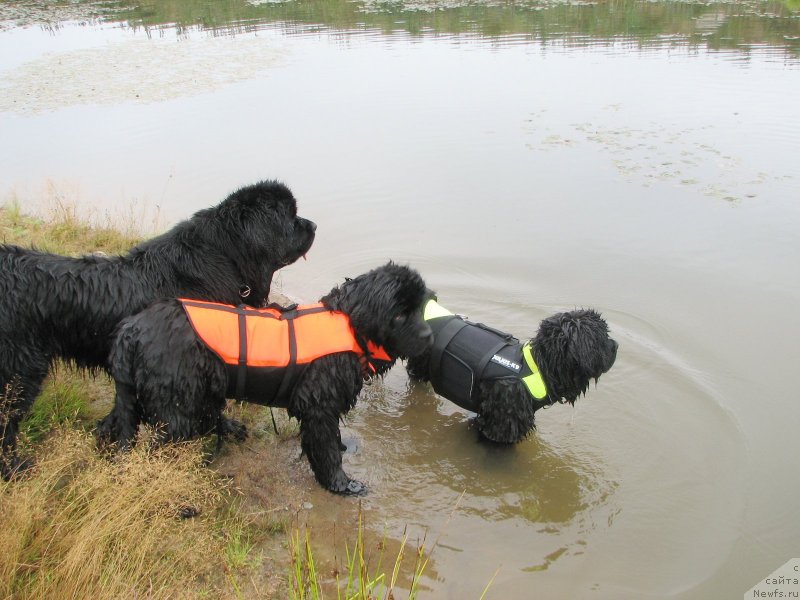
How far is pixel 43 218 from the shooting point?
7230 mm

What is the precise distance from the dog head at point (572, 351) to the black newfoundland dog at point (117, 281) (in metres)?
1.71

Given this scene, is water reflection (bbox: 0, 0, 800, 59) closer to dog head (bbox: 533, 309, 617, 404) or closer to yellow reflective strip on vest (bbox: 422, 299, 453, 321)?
dog head (bbox: 533, 309, 617, 404)

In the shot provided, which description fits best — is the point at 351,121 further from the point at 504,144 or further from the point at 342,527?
the point at 342,527

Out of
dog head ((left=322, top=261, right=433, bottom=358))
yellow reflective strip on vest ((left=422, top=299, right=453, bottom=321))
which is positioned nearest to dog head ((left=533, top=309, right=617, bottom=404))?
yellow reflective strip on vest ((left=422, top=299, right=453, bottom=321))

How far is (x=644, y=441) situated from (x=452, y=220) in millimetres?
3865

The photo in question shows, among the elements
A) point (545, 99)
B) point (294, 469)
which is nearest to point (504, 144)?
point (545, 99)

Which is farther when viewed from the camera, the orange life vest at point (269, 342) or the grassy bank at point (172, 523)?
the orange life vest at point (269, 342)

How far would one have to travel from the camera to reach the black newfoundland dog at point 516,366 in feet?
13.6

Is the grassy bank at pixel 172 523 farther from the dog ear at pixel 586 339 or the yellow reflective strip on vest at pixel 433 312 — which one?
the dog ear at pixel 586 339

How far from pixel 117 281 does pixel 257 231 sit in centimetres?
86

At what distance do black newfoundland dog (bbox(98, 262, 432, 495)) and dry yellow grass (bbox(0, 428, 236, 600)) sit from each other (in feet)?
1.02

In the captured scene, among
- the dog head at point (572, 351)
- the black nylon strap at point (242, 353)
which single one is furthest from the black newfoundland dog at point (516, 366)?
the black nylon strap at point (242, 353)

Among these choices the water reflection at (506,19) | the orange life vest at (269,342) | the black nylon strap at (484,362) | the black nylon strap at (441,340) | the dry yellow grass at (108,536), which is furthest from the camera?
the water reflection at (506,19)

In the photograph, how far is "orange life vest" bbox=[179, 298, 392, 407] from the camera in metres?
3.48
